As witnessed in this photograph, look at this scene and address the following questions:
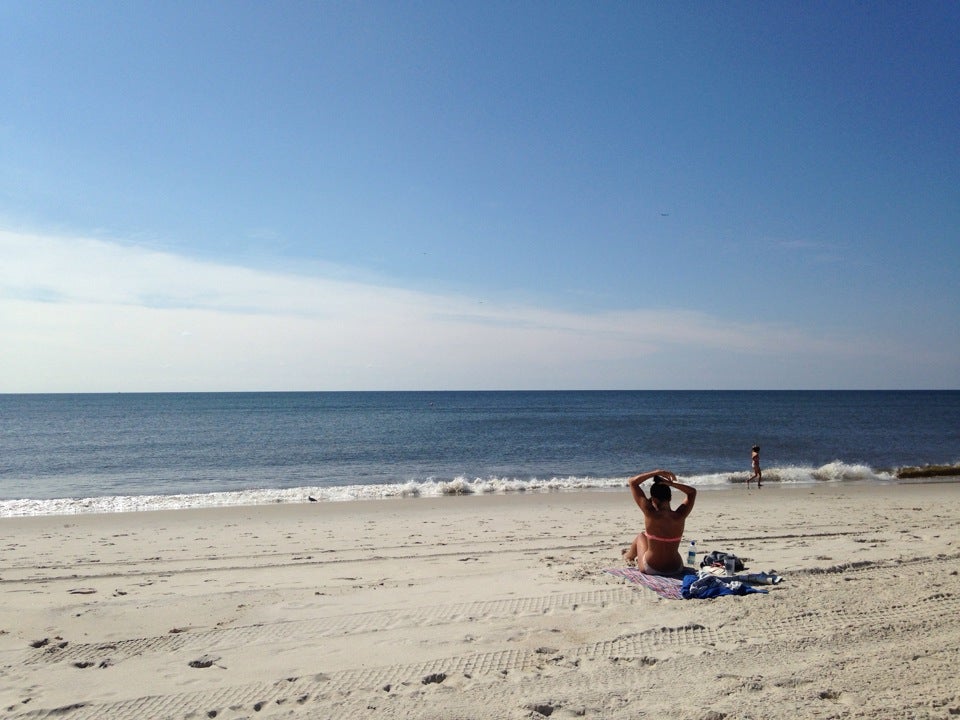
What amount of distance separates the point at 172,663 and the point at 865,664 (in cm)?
558

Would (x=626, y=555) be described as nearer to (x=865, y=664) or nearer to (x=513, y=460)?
(x=865, y=664)

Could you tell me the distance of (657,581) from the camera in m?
7.39

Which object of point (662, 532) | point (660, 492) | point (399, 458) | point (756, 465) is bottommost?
point (399, 458)

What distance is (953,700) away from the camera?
4160mm

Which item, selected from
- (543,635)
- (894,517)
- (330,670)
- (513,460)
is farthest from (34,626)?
(513,460)

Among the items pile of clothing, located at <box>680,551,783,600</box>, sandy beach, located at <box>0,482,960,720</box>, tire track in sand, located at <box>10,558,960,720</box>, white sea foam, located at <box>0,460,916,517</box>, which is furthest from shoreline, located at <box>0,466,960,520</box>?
tire track in sand, located at <box>10,558,960,720</box>

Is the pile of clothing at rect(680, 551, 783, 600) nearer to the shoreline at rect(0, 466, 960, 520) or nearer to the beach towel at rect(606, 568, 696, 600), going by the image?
the beach towel at rect(606, 568, 696, 600)

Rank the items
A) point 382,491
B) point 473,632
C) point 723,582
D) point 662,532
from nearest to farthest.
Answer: point 473,632, point 723,582, point 662,532, point 382,491

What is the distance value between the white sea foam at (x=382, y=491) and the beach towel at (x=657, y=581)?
13.1 metres

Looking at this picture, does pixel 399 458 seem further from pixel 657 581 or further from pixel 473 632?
pixel 473 632

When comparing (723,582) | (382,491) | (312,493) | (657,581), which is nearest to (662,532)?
(657,581)

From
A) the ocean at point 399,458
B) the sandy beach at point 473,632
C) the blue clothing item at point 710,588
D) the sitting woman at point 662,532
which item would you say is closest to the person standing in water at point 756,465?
the ocean at point 399,458

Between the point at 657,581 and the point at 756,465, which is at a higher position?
the point at 657,581

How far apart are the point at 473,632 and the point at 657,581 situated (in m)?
2.58
